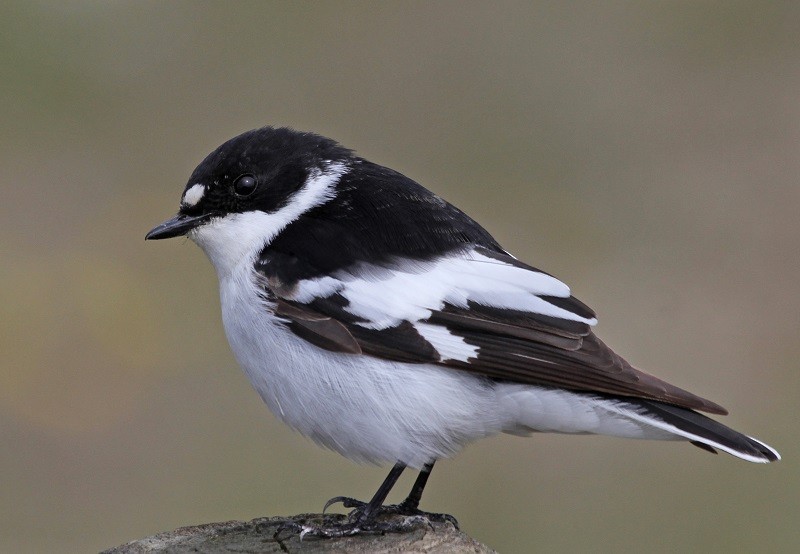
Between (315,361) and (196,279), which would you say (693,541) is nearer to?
(315,361)

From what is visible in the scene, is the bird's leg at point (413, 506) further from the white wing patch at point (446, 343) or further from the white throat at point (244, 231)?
the white throat at point (244, 231)

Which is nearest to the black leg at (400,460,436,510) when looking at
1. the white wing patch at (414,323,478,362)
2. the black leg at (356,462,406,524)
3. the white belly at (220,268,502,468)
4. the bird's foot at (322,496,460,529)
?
the bird's foot at (322,496,460,529)

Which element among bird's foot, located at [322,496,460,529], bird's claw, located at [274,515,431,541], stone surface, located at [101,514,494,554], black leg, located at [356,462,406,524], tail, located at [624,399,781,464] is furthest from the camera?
bird's foot, located at [322,496,460,529]

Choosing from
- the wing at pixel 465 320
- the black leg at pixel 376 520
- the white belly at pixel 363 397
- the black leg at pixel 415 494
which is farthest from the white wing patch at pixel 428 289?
the black leg at pixel 415 494

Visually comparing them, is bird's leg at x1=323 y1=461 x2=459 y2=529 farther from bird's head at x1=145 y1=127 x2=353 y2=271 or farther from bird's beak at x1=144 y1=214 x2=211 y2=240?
bird's beak at x1=144 y1=214 x2=211 y2=240

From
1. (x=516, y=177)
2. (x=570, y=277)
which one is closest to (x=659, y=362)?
(x=570, y=277)

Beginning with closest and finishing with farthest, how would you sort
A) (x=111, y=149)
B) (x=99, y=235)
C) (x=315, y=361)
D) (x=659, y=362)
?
(x=315, y=361) → (x=659, y=362) → (x=99, y=235) → (x=111, y=149)
